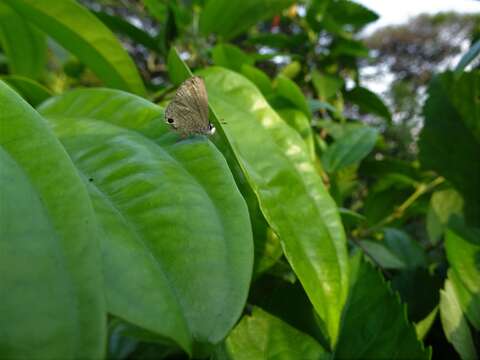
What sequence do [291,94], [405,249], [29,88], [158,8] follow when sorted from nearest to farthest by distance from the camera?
[29,88] < [291,94] < [405,249] < [158,8]

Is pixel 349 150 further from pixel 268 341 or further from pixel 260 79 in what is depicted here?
pixel 268 341

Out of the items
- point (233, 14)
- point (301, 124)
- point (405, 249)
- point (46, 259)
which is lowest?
point (405, 249)

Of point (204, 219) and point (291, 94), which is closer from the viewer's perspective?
point (204, 219)

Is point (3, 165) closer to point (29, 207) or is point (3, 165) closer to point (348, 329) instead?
point (29, 207)

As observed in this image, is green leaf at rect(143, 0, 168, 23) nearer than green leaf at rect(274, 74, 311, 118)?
No

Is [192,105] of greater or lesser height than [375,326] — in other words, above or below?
above

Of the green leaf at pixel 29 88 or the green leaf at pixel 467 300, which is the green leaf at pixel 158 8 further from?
the green leaf at pixel 467 300

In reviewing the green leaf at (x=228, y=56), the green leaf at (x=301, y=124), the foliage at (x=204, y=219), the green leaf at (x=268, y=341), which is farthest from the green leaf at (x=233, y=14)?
the green leaf at (x=268, y=341)

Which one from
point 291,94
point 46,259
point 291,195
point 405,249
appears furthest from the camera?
point 405,249

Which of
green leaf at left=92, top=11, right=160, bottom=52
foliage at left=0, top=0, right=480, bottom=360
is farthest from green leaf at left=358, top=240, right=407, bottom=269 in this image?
green leaf at left=92, top=11, right=160, bottom=52

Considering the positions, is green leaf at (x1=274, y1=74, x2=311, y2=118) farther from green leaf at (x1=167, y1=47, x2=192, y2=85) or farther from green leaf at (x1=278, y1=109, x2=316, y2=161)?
green leaf at (x1=167, y1=47, x2=192, y2=85)

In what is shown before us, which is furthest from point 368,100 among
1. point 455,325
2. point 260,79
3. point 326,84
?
point 455,325
